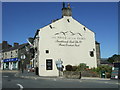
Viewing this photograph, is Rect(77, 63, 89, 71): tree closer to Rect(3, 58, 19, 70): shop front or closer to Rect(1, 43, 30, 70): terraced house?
Rect(1, 43, 30, 70): terraced house

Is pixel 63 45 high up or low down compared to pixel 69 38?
down

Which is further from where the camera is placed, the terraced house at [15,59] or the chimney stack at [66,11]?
the terraced house at [15,59]

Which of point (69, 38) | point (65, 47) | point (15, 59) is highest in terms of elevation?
point (69, 38)

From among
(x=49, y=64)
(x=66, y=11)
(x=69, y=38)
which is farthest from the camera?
(x=66, y=11)

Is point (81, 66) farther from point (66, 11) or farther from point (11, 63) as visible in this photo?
point (11, 63)

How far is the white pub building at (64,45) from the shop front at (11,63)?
1666cm

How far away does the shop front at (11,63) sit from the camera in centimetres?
4796

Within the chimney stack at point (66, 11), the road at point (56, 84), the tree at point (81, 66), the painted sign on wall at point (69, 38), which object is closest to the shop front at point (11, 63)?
the painted sign on wall at point (69, 38)

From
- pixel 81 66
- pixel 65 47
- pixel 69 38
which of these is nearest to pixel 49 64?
pixel 65 47

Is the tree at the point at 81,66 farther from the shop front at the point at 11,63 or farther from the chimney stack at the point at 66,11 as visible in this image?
the shop front at the point at 11,63

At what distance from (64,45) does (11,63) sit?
23.3 meters

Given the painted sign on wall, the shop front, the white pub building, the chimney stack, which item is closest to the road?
the white pub building

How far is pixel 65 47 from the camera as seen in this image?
33.0 meters

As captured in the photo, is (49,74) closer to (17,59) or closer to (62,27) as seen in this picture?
(62,27)
